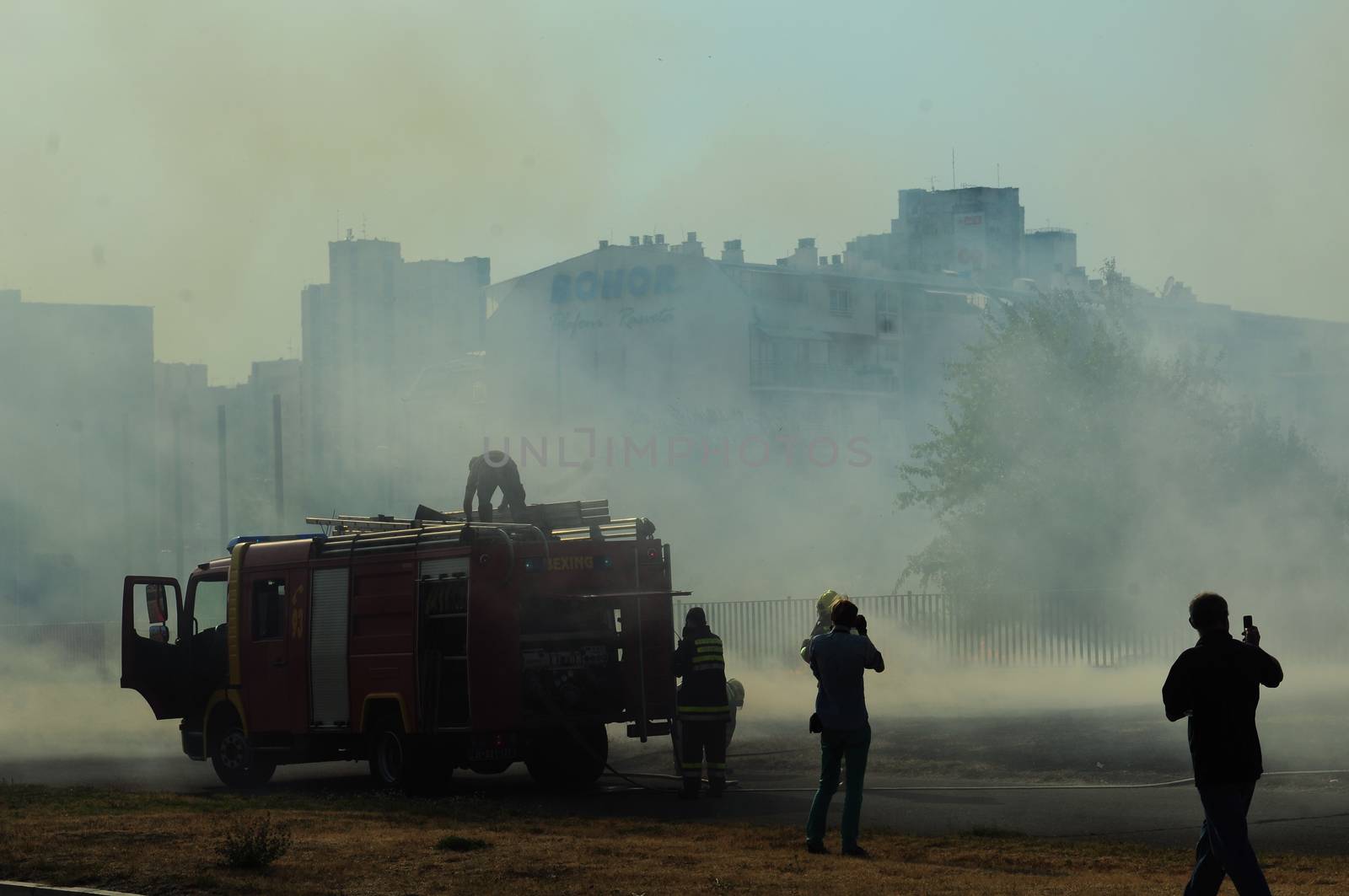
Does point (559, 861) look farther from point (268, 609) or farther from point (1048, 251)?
point (1048, 251)

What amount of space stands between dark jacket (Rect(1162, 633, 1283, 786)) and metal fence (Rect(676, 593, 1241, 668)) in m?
22.1

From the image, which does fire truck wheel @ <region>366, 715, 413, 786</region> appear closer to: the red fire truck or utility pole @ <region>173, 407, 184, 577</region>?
the red fire truck

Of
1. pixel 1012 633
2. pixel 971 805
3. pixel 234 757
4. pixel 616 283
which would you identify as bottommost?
pixel 971 805

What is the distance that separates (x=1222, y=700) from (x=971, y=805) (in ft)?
21.0

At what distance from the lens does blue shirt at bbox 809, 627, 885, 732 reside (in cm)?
1148

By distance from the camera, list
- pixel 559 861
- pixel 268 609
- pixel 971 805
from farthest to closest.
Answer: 1. pixel 268 609
2. pixel 971 805
3. pixel 559 861

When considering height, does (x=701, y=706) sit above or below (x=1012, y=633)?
below

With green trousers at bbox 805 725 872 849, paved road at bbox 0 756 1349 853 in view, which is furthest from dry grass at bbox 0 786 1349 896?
paved road at bbox 0 756 1349 853

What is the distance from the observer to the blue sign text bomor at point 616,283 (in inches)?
3223

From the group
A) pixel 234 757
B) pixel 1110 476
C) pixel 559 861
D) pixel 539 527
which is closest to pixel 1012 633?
pixel 1110 476

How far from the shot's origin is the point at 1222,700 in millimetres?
8141

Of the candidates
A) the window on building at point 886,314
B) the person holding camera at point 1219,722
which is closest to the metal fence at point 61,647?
the person holding camera at point 1219,722

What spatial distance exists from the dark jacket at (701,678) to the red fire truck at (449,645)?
1123mm

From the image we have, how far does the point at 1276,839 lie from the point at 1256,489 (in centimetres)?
2649
